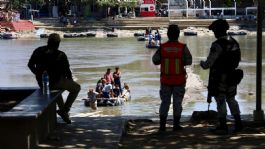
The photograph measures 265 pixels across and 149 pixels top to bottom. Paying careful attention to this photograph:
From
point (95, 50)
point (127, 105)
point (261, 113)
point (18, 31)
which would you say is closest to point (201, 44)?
point (95, 50)

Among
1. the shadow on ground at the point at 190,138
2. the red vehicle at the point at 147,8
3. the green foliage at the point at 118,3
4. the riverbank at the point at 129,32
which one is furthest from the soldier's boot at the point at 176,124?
the red vehicle at the point at 147,8

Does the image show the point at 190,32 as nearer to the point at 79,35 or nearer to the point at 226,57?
the point at 79,35

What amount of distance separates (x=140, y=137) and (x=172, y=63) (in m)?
1.20

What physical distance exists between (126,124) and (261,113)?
2209 mm

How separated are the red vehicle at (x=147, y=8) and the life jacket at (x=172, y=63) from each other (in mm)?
68783

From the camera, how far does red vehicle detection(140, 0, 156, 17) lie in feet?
254

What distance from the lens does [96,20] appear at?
76.1 metres

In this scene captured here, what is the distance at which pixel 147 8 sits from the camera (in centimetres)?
7825

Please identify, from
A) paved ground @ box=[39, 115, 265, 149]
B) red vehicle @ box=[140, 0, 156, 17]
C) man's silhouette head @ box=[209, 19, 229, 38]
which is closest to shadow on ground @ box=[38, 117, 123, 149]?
paved ground @ box=[39, 115, 265, 149]

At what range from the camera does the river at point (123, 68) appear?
20.4m

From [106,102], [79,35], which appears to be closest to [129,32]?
[79,35]

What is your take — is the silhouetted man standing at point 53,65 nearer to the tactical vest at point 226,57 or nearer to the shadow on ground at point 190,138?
the shadow on ground at point 190,138

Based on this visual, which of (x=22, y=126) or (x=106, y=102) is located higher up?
(x=22, y=126)

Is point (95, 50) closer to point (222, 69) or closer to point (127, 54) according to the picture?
point (127, 54)
